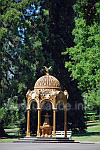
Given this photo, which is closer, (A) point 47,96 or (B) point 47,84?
(A) point 47,96

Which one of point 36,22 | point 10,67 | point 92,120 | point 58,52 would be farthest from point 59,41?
point 92,120

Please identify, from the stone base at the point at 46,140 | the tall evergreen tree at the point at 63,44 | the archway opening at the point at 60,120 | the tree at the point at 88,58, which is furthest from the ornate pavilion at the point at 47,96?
the tall evergreen tree at the point at 63,44

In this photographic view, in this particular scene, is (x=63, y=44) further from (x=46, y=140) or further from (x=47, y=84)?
(x=46, y=140)

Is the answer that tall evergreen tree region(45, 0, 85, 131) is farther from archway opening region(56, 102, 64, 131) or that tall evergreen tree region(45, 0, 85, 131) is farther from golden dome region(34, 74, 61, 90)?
golden dome region(34, 74, 61, 90)

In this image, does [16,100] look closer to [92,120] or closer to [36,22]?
[36,22]

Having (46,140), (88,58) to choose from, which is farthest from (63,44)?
(46,140)

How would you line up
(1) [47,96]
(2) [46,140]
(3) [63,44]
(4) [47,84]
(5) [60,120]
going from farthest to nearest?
(3) [63,44] → (5) [60,120] → (4) [47,84] → (1) [47,96] → (2) [46,140]

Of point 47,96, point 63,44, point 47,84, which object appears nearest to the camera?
point 47,96

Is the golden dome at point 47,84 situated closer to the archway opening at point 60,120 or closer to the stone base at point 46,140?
the stone base at point 46,140

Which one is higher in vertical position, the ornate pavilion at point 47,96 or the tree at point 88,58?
the tree at point 88,58

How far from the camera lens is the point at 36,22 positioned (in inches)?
1656

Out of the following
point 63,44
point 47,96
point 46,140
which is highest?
point 63,44

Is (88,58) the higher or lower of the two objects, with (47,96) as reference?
higher

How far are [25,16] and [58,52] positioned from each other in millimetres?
6272
